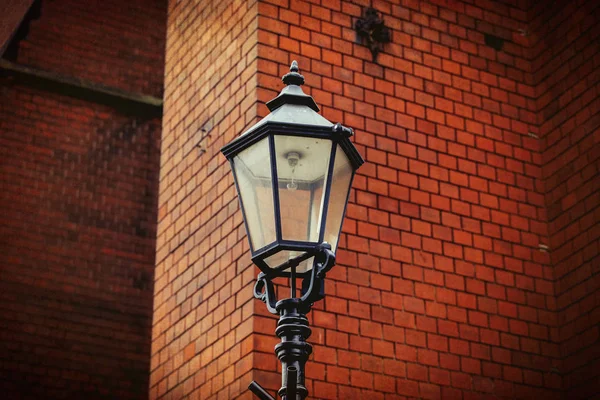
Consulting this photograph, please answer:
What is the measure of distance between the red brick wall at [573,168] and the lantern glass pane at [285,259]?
2.87 metres

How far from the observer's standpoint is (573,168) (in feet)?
21.0

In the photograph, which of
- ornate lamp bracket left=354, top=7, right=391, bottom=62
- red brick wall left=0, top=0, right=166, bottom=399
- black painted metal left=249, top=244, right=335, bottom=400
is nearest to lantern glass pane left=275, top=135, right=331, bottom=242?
black painted metal left=249, top=244, right=335, bottom=400

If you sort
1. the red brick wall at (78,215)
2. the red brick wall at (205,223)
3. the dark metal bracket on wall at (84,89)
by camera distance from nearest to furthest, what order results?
1. the red brick wall at (205,223)
2. the red brick wall at (78,215)
3. the dark metal bracket on wall at (84,89)

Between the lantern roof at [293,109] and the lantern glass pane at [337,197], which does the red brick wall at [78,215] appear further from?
the lantern glass pane at [337,197]

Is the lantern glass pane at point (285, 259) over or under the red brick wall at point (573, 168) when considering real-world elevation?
under

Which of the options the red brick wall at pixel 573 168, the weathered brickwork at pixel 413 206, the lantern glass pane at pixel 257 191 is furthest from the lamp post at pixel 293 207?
the red brick wall at pixel 573 168

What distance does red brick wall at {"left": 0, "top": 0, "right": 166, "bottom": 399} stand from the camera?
8672mm

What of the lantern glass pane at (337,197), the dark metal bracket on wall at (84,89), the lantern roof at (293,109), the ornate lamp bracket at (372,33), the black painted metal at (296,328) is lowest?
the black painted metal at (296,328)

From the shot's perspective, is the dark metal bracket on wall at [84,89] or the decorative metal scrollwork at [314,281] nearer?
the decorative metal scrollwork at [314,281]

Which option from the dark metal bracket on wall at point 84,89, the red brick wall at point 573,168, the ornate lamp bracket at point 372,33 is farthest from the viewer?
the dark metal bracket on wall at point 84,89

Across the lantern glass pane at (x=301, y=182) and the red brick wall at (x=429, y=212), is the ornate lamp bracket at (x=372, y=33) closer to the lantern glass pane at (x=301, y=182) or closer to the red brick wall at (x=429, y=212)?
the red brick wall at (x=429, y=212)

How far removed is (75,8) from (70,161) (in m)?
1.57

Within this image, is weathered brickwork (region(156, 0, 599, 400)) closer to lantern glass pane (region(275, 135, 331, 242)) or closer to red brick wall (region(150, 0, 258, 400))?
red brick wall (region(150, 0, 258, 400))

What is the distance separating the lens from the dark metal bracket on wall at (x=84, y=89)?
927cm
